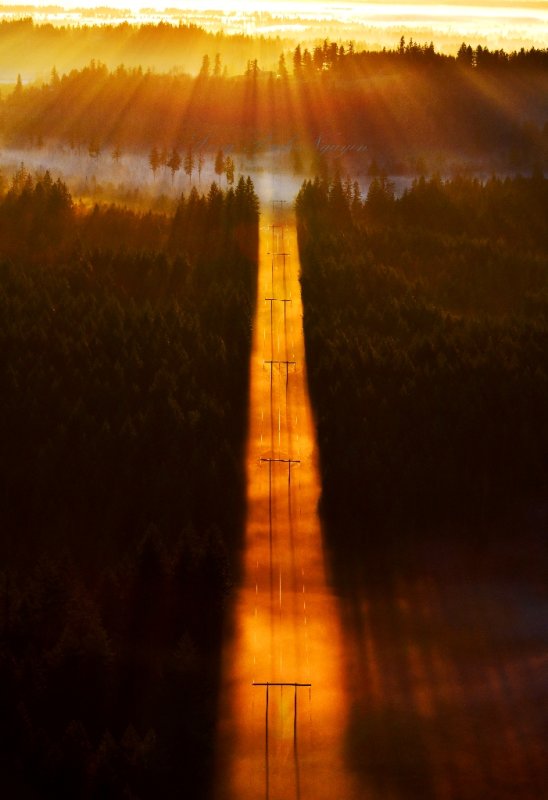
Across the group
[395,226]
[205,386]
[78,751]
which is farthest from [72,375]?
[395,226]

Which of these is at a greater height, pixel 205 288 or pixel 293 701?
pixel 293 701

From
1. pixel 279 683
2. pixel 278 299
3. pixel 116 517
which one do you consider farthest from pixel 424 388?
pixel 278 299

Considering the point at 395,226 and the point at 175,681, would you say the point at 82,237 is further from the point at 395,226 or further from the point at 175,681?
the point at 175,681

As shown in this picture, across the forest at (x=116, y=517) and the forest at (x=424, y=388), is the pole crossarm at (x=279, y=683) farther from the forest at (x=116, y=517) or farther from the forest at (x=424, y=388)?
the forest at (x=424, y=388)

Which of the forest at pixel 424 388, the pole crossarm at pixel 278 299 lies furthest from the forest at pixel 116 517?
the forest at pixel 424 388

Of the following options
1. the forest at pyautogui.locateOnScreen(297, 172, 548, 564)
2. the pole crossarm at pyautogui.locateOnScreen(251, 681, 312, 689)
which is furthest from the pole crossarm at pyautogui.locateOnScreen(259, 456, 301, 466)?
the pole crossarm at pyautogui.locateOnScreen(251, 681, 312, 689)
